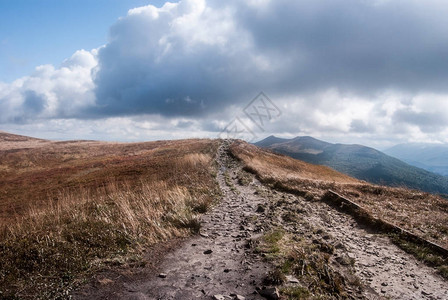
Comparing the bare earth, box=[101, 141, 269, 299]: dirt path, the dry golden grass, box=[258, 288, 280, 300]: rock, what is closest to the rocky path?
the bare earth

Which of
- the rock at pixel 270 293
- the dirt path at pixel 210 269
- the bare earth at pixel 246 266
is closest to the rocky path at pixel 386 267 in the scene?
the bare earth at pixel 246 266

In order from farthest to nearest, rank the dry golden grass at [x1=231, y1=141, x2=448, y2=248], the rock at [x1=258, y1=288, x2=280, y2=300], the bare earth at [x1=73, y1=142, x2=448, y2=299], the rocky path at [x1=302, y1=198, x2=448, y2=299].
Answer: the dry golden grass at [x1=231, y1=141, x2=448, y2=248] < the rocky path at [x1=302, y1=198, x2=448, y2=299] < the bare earth at [x1=73, y1=142, x2=448, y2=299] < the rock at [x1=258, y1=288, x2=280, y2=300]

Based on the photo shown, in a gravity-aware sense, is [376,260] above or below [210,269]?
below

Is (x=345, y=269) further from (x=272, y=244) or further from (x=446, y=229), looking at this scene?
(x=446, y=229)

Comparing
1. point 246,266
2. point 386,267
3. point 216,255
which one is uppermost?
point 246,266

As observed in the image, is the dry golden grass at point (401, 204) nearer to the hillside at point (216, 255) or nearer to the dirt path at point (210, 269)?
the hillside at point (216, 255)

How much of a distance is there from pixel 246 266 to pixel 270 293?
1.44 metres

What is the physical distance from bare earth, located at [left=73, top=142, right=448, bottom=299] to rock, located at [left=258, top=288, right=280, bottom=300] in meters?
0.13

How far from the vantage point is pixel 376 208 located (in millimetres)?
14078

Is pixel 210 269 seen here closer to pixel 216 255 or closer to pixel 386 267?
pixel 216 255

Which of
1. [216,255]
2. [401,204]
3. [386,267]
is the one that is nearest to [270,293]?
[216,255]

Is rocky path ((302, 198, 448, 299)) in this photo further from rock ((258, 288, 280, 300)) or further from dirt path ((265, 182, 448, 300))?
rock ((258, 288, 280, 300))

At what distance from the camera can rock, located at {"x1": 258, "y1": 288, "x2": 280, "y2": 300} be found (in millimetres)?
5367

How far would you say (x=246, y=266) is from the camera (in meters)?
6.86
